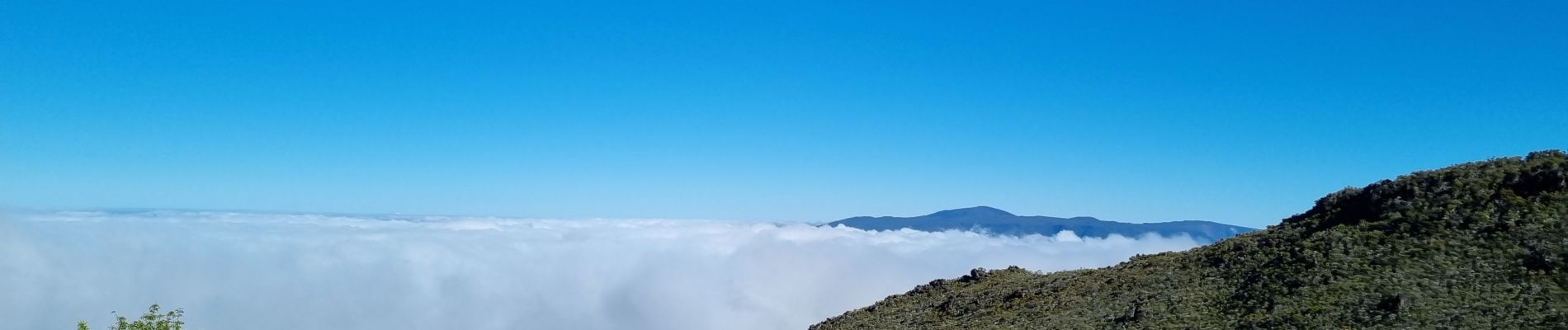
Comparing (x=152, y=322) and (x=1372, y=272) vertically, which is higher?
(x=1372, y=272)

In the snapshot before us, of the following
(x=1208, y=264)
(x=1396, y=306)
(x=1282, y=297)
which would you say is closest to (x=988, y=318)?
(x=1208, y=264)

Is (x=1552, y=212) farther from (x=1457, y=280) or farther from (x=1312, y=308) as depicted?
(x=1312, y=308)

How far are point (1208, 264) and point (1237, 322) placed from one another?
8268 millimetres

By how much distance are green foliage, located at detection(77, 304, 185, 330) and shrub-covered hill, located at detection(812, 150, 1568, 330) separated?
3647 centimetres

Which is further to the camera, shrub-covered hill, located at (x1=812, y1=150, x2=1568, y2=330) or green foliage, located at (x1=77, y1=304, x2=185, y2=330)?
green foliage, located at (x1=77, y1=304, x2=185, y2=330)

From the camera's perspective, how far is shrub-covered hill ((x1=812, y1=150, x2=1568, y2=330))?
78.7ft

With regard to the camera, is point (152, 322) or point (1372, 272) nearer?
point (1372, 272)

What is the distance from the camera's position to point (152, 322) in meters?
40.0

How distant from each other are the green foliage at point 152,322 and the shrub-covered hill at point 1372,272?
36471mm

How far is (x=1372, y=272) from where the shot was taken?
27.5 meters

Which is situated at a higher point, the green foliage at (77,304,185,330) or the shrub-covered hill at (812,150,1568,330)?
the shrub-covered hill at (812,150,1568,330)

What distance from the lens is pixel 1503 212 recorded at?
1115 inches

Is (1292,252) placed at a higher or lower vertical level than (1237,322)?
higher

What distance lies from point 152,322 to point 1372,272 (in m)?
52.7
